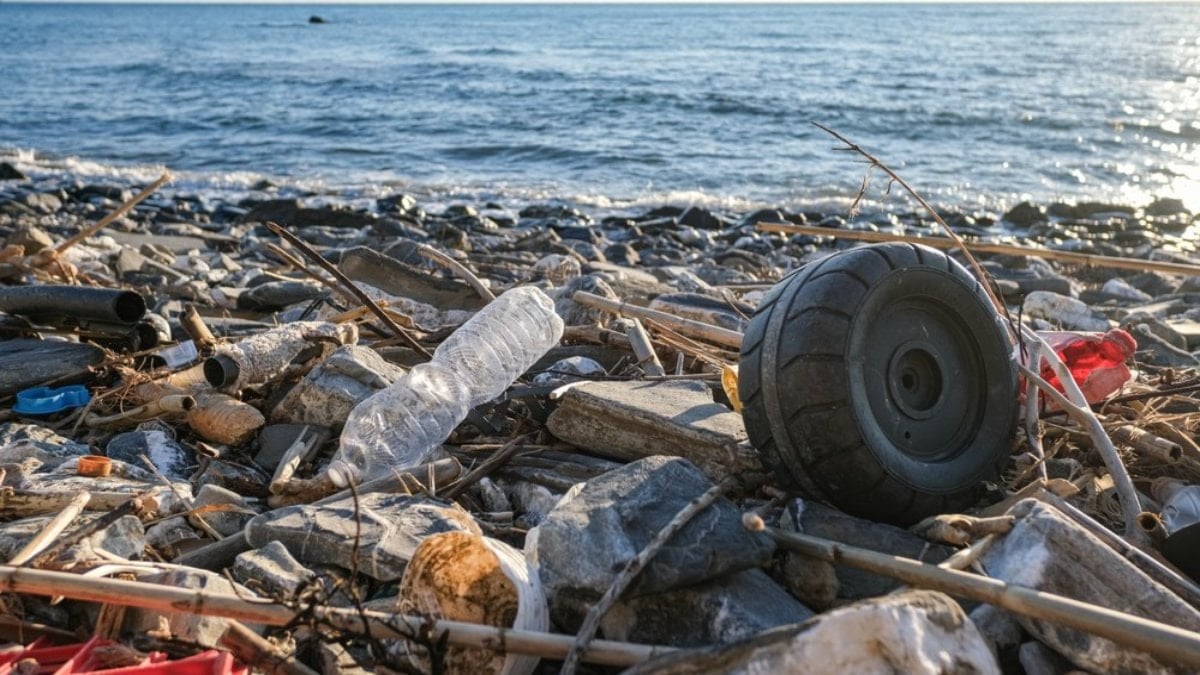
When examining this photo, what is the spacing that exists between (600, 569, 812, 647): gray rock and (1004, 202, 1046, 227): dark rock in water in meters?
14.9

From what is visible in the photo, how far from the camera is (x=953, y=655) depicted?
1942 mm

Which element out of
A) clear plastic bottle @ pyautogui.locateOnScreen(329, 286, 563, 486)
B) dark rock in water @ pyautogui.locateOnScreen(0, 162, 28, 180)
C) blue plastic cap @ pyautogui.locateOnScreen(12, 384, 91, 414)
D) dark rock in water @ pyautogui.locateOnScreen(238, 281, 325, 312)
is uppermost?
clear plastic bottle @ pyautogui.locateOnScreen(329, 286, 563, 486)

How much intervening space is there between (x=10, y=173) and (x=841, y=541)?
759 inches

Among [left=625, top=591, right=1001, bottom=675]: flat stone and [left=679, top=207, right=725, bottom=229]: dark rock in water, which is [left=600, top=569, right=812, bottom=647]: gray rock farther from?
[left=679, top=207, right=725, bottom=229]: dark rock in water

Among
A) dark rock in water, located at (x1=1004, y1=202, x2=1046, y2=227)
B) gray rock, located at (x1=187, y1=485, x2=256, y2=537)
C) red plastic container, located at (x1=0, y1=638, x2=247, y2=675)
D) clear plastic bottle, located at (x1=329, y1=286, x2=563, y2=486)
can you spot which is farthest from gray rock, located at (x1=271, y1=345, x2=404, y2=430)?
dark rock in water, located at (x1=1004, y1=202, x2=1046, y2=227)

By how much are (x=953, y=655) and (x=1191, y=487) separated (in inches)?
68.7

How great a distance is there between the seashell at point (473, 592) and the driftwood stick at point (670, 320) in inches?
83.8

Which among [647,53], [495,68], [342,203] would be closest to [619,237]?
[342,203]

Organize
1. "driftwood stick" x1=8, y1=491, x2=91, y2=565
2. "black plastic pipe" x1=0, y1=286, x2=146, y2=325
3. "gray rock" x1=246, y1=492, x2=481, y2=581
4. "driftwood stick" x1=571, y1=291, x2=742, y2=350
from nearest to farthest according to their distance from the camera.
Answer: "driftwood stick" x1=8, y1=491, x2=91, y2=565 → "gray rock" x1=246, y1=492, x2=481, y2=581 → "driftwood stick" x1=571, y1=291, x2=742, y2=350 → "black plastic pipe" x1=0, y1=286, x2=146, y2=325

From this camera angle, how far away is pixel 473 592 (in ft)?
7.84

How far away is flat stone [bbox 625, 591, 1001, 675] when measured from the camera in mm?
1874

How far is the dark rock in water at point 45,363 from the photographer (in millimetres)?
4336

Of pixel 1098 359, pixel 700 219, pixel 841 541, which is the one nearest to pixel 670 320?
pixel 1098 359

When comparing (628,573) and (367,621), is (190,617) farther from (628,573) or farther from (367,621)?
(628,573)
